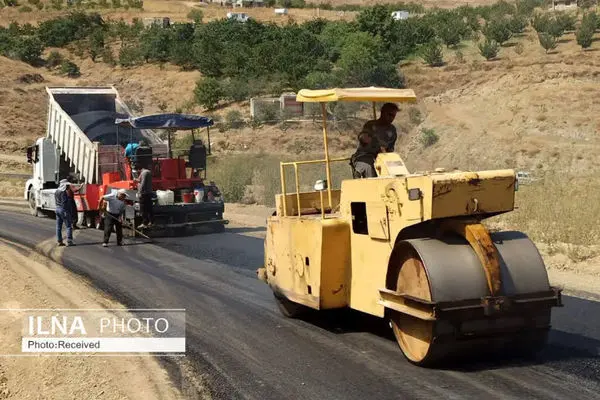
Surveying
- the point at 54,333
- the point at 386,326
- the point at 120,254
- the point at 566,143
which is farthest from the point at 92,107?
the point at 566,143

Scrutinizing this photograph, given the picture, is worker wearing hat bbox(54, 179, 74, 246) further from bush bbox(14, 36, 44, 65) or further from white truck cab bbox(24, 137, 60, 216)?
bush bbox(14, 36, 44, 65)

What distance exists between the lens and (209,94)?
5072 cm

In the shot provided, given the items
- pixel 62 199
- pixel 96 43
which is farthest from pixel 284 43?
pixel 62 199

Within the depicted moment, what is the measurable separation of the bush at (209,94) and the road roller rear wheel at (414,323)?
44243mm

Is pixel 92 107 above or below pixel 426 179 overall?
above

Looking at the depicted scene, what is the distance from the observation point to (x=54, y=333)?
928 cm

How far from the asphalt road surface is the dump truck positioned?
595 cm

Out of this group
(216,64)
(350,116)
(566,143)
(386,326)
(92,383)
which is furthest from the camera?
(216,64)

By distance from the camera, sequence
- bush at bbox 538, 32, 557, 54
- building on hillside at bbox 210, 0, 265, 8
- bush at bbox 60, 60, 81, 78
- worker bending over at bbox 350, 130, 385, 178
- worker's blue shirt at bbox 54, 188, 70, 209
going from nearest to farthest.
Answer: worker bending over at bbox 350, 130, 385, 178 < worker's blue shirt at bbox 54, 188, 70, 209 < bush at bbox 538, 32, 557, 54 < bush at bbox 60, 60, 81, 78 < building on hillside at bbox 210, 0, 265, 8

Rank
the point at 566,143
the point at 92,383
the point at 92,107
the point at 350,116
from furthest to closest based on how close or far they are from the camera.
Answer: the point at 350,116 < the point at 566,143 < the point at 92,107 < the point at 92,383

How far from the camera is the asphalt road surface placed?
259 inches

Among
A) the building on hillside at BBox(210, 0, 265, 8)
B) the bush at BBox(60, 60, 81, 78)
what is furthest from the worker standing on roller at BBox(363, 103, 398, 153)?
the building on hillside at BBox(210, 0, 265, 8)

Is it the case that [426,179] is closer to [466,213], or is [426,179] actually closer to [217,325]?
[466,213]

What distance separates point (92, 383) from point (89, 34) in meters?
69.4
